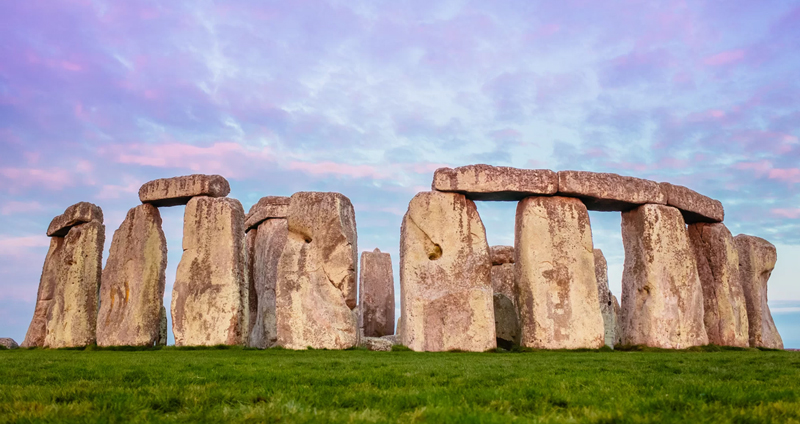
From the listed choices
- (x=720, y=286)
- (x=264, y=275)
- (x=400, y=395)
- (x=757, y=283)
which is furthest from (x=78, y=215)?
(x=757, y=283)

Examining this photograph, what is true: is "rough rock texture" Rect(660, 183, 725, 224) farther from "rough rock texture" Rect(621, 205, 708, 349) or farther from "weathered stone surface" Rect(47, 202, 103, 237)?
"weathered stone surface" Rect(47, 202, 103, 237)

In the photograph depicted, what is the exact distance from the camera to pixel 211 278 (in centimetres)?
1565

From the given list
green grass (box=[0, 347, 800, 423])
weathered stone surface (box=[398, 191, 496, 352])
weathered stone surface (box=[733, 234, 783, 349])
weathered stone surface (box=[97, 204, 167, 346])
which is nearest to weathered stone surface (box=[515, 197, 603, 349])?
weathered stone surface (box=[398, 191, 496, 352])

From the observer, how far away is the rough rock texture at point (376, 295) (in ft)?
70.9

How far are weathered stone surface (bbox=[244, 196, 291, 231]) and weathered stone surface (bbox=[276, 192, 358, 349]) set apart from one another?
5104 millimetres

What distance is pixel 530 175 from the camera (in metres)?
14.9

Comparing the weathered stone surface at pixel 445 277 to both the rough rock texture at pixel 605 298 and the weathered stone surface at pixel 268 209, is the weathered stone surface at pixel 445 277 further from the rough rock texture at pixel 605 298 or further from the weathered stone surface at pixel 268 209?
the rough rock texture at pixel 605 298

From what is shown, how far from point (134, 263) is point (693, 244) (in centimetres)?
1508

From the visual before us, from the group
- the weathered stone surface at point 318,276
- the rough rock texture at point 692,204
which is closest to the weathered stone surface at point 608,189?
the rough rock texture at point 692,204

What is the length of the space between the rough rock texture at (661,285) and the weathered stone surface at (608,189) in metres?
0.31

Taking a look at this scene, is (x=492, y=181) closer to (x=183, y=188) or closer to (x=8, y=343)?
(x=183, y=188)

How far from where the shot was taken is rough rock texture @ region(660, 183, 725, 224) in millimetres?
16438

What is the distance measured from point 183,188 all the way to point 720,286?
14.3m

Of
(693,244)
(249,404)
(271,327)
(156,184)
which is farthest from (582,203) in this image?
(249,404)
